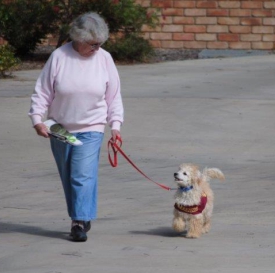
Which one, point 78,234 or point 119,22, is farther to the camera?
point 119,22

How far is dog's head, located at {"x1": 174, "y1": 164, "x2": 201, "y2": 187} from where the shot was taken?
7.67 m

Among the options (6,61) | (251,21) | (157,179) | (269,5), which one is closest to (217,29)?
(251,21)

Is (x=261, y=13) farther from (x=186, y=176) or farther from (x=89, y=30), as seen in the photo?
(x=89, y=30)

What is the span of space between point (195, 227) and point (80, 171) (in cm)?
94

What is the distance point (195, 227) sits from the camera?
778cm

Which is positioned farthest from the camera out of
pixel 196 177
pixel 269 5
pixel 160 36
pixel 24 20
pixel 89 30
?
pixel 160 36

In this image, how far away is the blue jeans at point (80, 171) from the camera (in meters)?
7.68

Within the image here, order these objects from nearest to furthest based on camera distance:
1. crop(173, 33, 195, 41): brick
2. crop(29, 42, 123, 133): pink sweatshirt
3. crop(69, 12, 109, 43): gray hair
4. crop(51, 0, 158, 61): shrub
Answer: crop(69, 12, 109, 43): gray hair → crop(29, 42, 123, 133): pink sweatshirt → crop(51, 0, 158, 61): shrub → crop(173, 33, 195, 41): brick

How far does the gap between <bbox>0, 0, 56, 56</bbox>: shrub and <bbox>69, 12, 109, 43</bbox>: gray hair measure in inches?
427

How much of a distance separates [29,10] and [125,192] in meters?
9.55

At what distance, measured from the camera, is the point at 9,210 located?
9039mm

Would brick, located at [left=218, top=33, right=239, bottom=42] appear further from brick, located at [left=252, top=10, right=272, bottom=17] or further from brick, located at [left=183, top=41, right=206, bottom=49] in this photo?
brick, located at [left=252, top=10, right=272, bottom=17]

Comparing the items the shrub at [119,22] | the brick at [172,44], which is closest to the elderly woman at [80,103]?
the shrub at [119,22]

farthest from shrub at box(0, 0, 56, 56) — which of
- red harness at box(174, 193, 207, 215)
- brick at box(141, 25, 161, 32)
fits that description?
red harness at box(174, 193, 207, 215)
